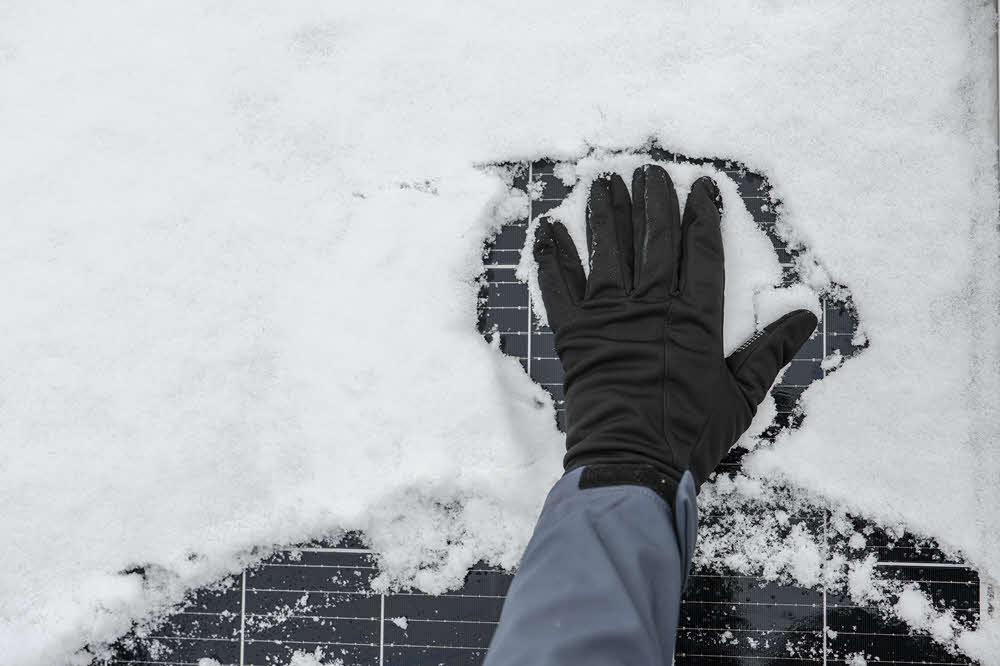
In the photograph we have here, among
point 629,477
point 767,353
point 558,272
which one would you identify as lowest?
point 629,477

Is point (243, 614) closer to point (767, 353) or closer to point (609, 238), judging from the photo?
point (609, 238)

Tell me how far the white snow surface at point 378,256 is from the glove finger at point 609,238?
0.15 metres

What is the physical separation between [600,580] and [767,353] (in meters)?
0.77

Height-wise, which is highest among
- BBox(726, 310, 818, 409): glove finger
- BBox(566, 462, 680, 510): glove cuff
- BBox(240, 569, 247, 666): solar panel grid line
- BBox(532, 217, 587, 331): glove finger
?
Answer: BBox(532, 217, 587, 331): glove finger

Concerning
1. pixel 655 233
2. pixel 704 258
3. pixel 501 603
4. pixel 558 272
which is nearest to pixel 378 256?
pixel 558 272

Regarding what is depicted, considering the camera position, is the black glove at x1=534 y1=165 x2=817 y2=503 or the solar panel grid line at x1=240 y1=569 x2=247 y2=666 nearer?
the black glove at x1=534 y1=165 x2=817 y2=503

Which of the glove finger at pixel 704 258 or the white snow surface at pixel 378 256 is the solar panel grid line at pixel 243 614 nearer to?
the white snow surface at pixel 378 256

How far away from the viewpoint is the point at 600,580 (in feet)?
4.91

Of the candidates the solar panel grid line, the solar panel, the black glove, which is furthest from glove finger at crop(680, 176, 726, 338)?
the solar panel grid line

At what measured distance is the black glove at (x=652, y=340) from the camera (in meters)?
1.77

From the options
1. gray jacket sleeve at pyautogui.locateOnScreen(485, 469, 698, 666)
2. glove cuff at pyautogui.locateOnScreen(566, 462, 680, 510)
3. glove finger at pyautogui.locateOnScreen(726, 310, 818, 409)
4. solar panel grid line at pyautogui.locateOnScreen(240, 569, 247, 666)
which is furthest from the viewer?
solar panel grid line at pyautogui.locateOnScreen(240, 569, 247, 666)

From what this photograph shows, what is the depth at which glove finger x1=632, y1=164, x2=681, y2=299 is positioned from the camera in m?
1.84

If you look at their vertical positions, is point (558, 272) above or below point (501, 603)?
above

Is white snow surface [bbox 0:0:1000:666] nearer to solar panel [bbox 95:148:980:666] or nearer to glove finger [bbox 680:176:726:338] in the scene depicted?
solar panel [bbox 95:148:980:666]
